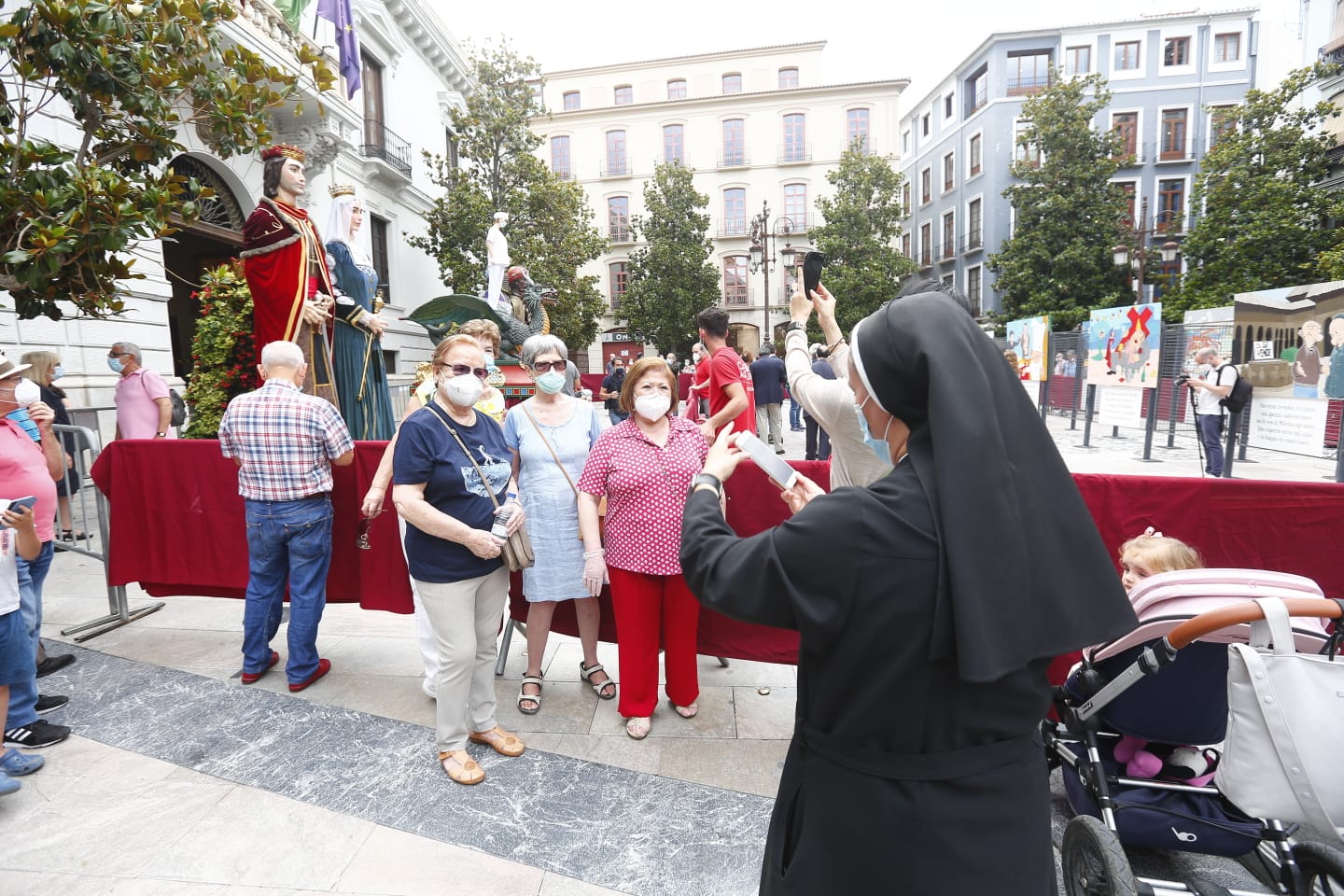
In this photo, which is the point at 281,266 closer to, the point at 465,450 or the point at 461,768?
the point at 465,450

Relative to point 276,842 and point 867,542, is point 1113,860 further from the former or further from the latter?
point 276,842

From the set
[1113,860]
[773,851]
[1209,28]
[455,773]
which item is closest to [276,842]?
[455,773]

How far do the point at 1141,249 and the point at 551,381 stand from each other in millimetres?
25932

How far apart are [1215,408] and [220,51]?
12.5 metres

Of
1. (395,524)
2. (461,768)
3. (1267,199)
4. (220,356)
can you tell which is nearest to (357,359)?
(395,524)

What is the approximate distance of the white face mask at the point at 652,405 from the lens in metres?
3.45

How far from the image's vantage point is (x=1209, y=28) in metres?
32.1

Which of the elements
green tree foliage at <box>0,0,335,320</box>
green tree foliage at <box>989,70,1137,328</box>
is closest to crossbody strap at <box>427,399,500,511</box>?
green tree foliage at <box>0,0,335,320</box>

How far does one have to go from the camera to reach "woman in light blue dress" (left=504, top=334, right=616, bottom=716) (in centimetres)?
377

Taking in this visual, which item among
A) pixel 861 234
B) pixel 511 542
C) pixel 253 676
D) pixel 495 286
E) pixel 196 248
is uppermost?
pixel 861 234

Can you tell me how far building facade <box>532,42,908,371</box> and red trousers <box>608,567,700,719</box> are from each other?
3634 centimetres

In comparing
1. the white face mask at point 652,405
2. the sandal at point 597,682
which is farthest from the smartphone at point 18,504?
the sandal at point 597,682

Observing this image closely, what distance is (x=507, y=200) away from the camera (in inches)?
837

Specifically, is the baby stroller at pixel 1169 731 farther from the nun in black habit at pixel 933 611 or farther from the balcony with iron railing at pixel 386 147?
the balcony with iron railing at pixel 386 147
